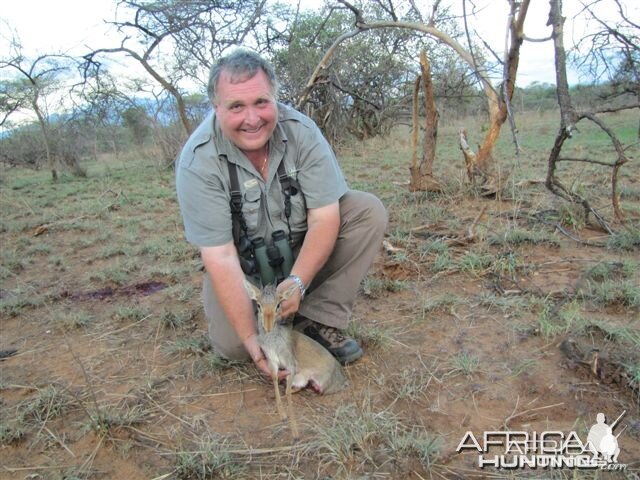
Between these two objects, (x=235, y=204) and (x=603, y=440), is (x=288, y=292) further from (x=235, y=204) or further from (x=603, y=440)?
(x=603, y=440)

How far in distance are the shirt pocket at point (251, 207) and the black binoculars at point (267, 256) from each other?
9 centimetres

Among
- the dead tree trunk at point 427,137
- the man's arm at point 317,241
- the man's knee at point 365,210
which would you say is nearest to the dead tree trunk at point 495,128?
the dead tree trunk at point 427,137

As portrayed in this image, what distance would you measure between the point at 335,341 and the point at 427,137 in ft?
12.4

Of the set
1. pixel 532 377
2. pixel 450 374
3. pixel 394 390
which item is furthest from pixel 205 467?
pixel 532 377

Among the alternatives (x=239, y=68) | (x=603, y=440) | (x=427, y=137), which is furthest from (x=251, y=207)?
(x=427, y=137)

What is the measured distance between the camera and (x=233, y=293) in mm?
2359

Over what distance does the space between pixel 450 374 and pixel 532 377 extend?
41 centimetres

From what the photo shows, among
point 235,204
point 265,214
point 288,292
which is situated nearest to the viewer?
point 288,292

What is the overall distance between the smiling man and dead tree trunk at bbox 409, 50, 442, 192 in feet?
10.8

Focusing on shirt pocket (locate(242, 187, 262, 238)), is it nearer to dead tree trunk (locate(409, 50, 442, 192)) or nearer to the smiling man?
the smiling man

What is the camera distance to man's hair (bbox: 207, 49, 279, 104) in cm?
236

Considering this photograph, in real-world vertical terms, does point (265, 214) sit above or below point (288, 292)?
above

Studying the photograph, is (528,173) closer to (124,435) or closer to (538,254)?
(538,254)

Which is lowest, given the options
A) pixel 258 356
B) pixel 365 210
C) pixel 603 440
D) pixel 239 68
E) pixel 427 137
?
pixel 603 440
